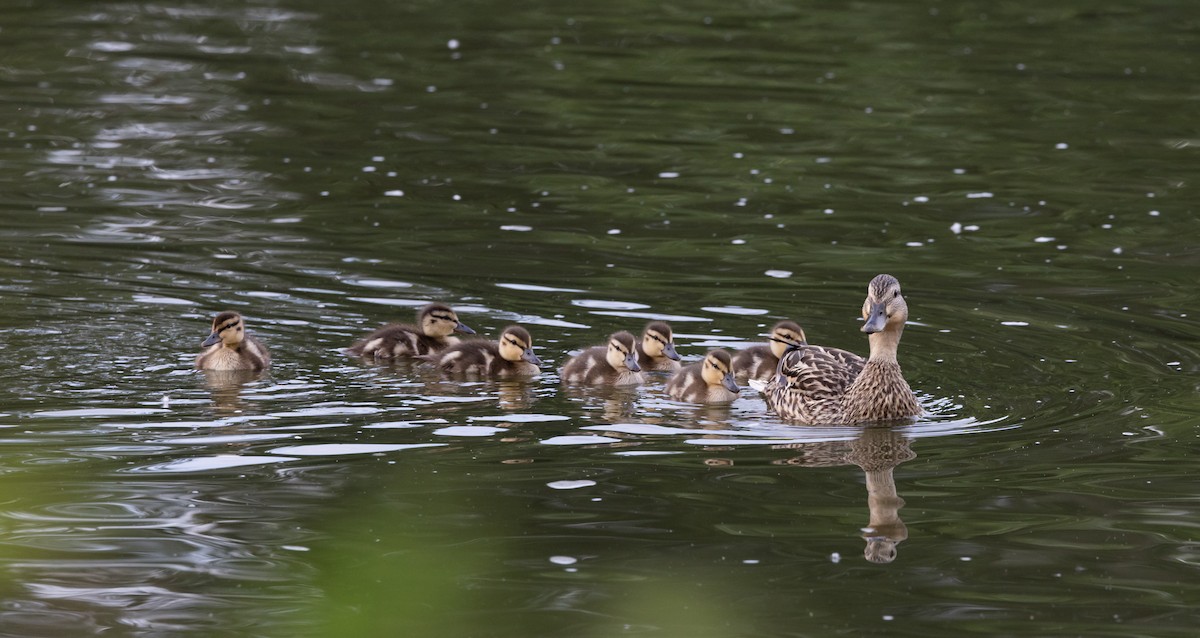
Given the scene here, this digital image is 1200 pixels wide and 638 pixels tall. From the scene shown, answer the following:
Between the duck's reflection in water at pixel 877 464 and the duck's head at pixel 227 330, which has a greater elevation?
the duck's head at pixel 227 330

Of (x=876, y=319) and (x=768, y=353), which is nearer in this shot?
(x=876, y=319)

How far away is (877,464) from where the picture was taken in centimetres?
743

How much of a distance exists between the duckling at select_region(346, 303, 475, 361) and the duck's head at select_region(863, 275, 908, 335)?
7.42ft

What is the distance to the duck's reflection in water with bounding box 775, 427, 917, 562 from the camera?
20.5 feet

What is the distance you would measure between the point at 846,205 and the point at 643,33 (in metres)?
6.93

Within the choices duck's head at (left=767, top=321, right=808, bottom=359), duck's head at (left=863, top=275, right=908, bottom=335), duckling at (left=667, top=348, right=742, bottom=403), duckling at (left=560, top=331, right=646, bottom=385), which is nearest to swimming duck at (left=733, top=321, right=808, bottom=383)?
duck's head at (left=767, top=321, right=808, bottom=359)

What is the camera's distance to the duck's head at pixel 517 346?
888 centimetres

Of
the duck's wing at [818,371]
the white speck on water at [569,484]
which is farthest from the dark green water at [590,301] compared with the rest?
the duck's wing at [818,371]

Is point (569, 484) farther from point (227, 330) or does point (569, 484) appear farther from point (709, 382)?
point (227, 330)

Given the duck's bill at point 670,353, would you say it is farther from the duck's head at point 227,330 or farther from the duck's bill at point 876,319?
the duck's head at point 227,330

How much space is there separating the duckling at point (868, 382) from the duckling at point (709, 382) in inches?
10.9

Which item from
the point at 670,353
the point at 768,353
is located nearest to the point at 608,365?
the point at 670,353

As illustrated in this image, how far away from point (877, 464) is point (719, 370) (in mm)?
1230

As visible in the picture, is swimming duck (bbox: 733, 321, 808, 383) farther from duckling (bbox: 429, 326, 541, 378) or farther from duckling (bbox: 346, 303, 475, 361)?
duckling (bbox: 346, 303, 475, 361)
